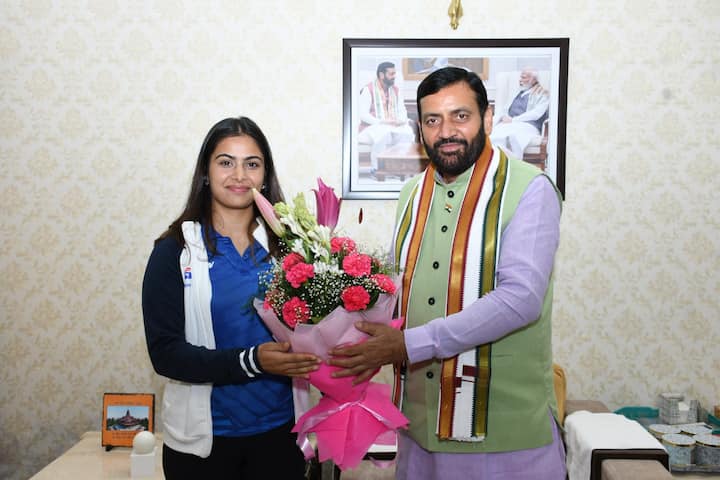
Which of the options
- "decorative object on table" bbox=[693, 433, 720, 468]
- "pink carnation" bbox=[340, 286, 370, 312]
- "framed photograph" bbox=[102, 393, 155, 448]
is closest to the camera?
"pink carnation" bbox=[340, 286, 370, 312]

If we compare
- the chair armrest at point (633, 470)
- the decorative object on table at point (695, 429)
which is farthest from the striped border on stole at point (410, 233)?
the decorative object on table at point (695, 429)

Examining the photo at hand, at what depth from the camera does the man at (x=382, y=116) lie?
121 inches

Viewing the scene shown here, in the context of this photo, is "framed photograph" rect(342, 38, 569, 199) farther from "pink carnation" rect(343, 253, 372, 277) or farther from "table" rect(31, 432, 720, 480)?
"pink carnation" rect(343, 253, 372, 277)

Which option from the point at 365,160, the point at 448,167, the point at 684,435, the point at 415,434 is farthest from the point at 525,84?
the point at 415,434

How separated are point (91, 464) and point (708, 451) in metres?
2.54

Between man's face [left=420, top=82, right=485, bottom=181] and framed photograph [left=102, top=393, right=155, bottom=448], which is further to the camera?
framed photograph [left=102, top=393, right=155, bottom=448]

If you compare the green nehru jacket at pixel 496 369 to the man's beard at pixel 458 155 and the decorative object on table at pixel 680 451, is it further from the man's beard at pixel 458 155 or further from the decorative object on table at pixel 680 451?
the decorative object on table at pixel 680 451

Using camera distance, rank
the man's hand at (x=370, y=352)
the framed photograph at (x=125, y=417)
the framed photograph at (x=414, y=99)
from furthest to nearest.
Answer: the framed photograph at (x=414, y=99) → the framed photograph at (x=125, y=417) → the man's hand at (x=370, y=352)

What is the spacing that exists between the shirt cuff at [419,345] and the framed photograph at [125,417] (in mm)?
1760

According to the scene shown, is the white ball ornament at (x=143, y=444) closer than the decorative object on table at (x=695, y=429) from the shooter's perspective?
Yes

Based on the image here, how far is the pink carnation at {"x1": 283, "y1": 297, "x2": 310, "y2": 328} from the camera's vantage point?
60.4 inches

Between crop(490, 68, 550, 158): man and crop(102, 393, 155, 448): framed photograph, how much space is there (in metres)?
2.03

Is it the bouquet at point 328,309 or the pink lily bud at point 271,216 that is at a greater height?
the pink lily bud at point 271,216

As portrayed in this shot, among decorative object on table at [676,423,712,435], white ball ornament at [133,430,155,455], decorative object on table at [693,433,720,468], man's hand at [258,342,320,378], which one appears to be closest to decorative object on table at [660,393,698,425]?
decorative object on table at [676,423,712,435]
